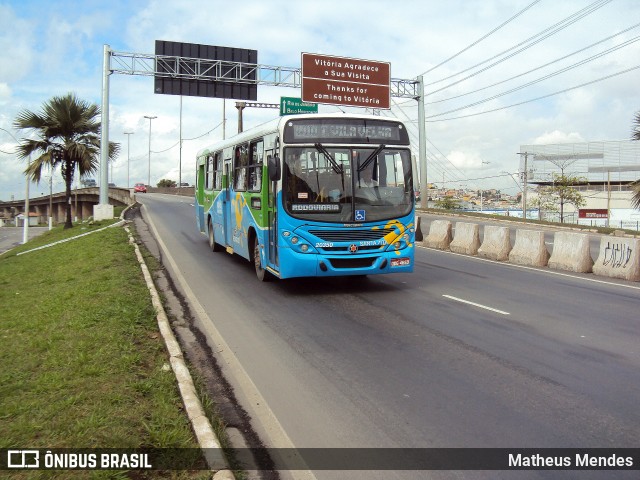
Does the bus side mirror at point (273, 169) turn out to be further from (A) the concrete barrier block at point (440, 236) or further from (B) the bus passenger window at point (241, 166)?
(A) the concrete barrier block at point (440, 236)

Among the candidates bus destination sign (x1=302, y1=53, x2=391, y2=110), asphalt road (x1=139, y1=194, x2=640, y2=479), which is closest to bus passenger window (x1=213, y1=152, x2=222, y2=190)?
asphalt road (x1=139, y1=194, x2=640, y2=479)

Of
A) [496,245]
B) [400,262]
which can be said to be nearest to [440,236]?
[496,245]

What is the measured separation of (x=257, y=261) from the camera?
1145 centimetres

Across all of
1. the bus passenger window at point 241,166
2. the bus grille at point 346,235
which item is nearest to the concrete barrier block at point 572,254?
the bus grille at point 346,235

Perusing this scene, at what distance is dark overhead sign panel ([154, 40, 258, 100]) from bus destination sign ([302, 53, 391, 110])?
12.2ft

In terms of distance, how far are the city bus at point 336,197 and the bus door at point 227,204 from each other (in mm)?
3437

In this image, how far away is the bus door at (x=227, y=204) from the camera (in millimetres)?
13828

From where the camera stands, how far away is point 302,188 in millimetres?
9625

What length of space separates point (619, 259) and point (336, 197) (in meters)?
7.20

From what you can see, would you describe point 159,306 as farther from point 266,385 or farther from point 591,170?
point 591,170

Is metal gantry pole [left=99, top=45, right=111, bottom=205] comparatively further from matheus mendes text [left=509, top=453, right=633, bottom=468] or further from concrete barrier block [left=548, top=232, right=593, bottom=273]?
matheus mendes text [left=509, top=453, right=633, bottom=468]

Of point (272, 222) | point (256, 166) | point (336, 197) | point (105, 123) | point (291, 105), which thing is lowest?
point (272, 222)

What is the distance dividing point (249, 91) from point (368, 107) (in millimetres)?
6623

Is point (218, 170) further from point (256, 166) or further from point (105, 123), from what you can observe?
point (105, 123)
